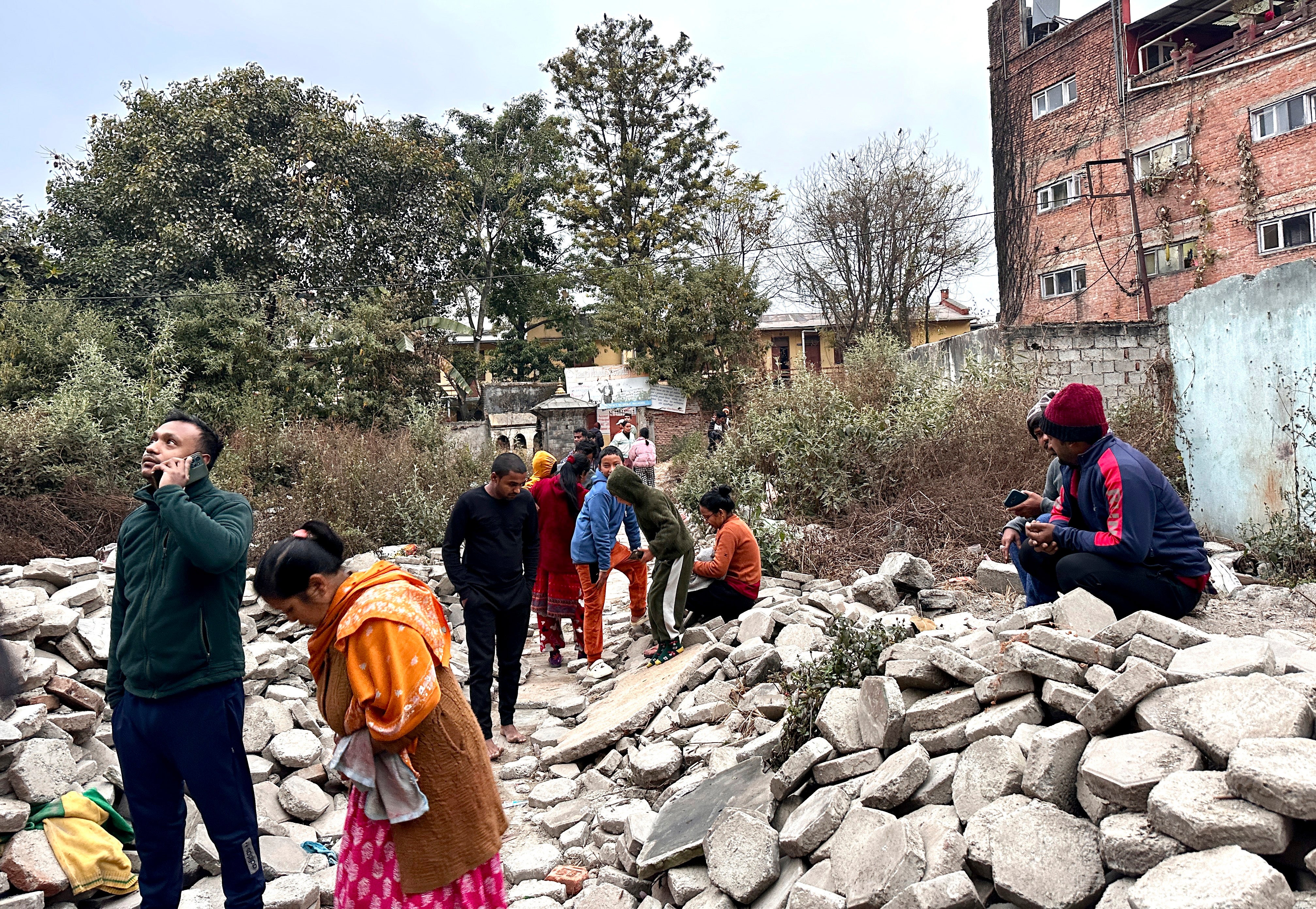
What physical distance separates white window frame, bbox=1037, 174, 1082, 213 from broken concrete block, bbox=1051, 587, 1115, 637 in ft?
74.0

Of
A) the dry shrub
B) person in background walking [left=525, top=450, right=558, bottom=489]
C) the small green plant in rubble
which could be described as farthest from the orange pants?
the dry shrub

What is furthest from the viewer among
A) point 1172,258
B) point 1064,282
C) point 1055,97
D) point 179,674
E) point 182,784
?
point 1064,282

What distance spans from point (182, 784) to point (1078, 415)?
13.4 ft

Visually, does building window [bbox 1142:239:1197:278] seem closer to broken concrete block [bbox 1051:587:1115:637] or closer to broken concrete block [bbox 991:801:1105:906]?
broken concrete block [bbox 1051:587:1115:637]

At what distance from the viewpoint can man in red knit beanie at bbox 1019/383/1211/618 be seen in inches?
157

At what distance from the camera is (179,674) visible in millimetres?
3158

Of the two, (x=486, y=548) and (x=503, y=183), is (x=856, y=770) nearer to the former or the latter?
(x=486, y=548)

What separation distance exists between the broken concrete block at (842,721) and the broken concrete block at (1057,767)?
84 cm

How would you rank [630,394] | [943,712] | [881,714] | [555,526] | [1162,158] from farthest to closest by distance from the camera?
1. [630,394]
2. [1162,158]
3. [555,526]
4. [881,714]
5. [943,712]

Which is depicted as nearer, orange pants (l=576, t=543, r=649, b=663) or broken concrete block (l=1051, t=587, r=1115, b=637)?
broken concrete block (l=1051, t=587, r=1115, b=637)

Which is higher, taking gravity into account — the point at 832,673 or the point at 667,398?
the point at 667,398

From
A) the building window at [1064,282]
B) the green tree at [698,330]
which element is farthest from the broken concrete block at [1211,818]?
the building window at [1064,282]

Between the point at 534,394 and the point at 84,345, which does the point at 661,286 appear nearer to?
the point at 534,394

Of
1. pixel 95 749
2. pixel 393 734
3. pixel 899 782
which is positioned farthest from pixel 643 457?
pixel 393 734
